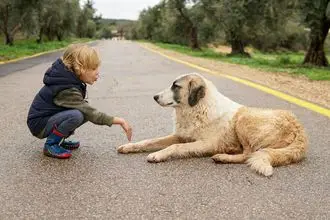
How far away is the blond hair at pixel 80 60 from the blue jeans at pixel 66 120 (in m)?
0.43

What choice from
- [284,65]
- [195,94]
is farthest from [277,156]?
[284,65]

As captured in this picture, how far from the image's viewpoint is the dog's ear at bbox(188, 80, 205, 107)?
18.3ft

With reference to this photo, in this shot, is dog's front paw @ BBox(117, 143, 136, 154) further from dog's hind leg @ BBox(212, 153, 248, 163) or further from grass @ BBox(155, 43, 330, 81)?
grass @ BBox(155, 43, 330, 81)

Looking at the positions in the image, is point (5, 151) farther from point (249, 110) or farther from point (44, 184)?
point (249, 110)

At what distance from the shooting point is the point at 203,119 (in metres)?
5.56

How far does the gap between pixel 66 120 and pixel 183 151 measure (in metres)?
1.26

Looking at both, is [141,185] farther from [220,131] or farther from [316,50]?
[316,50]

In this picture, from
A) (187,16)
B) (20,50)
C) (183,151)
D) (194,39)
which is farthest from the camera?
(194,39)

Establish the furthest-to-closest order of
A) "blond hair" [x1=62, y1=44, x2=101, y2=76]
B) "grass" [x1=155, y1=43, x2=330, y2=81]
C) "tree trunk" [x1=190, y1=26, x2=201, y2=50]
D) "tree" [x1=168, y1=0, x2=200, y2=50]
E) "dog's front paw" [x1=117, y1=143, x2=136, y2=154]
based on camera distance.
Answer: "tree trunk" [x1=190, y1=26, x2=201, y2=50] → "tree" [x1=168, y1=0, x2=200, y2=50] → "grass" [x1=155, y1=43, x2=330, y2=81] → "dog's front paw" [x1=117, y1=143, x2=136, y2=154] → "blond hair" [x1=62, y1=44, x2=101, y2=76]

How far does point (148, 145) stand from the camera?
18.8 ft

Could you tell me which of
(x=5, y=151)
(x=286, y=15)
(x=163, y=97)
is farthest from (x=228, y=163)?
(x=286, y=15)

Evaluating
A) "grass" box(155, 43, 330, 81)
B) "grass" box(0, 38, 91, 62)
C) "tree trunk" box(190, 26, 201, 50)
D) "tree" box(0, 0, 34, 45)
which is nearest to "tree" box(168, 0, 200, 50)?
"tree trunk" box(190, 26, 201, 50)

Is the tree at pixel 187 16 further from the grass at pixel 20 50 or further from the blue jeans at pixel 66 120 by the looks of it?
the blue jeans at pixel 66 120

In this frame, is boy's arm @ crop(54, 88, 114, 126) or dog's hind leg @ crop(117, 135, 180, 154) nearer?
boy's arm @ crop(54, 88, 114, 126)
